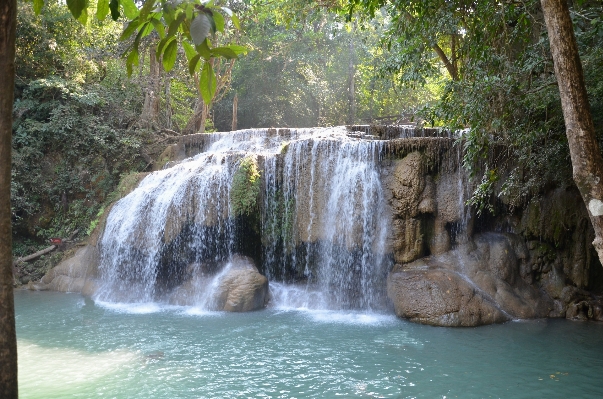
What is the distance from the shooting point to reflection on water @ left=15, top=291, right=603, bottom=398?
6.02 meters

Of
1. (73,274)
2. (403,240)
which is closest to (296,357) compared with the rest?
(403,240)

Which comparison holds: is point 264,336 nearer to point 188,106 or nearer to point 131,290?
point 131,290

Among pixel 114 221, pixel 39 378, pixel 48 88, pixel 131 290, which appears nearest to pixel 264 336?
pixel 39 378

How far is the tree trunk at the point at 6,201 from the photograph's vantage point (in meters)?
1.90

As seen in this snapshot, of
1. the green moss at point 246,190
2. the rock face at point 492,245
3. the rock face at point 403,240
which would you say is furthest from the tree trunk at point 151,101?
the rock face at point 492,245

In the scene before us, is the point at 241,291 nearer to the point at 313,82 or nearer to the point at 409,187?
the point at 409,187

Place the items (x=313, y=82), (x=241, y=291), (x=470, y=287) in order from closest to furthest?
(x=470, y=287), (x=241, y=291), (x=313, y=82)

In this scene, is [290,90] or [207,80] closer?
[207,80]

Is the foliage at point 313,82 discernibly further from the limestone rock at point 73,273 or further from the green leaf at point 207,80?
the green leaf at point 207,80

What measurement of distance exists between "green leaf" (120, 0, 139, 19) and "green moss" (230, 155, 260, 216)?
944 centimetres

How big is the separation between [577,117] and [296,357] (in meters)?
4.75

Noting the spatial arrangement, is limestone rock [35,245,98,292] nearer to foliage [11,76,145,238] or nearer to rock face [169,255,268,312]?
foliage [11,76,145,238]

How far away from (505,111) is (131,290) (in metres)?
9.07

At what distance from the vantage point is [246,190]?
38.4ft
